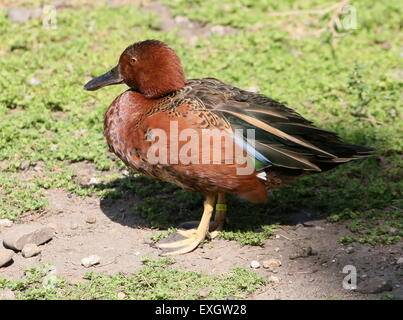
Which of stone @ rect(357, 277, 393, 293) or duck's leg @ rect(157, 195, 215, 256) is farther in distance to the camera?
duck's leg @ rect(157, 195, 215, 256)

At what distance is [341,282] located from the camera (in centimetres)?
422

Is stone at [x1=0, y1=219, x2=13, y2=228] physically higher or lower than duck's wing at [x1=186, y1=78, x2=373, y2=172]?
lower

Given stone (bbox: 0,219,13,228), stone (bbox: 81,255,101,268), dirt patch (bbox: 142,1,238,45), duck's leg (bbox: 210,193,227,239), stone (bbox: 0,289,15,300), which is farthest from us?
dirt patch (bbox: 142,1,238,45)

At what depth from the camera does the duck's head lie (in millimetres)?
4898

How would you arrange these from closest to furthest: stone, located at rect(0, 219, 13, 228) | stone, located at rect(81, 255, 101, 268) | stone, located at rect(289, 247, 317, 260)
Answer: stone, located at rect(81, 255, 101, 268), stone, located at rect(289, 247, 317, 260), stone, located at rect(0, 219, 13, 228)

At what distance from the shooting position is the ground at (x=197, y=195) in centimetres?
432

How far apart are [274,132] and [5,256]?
1903mm

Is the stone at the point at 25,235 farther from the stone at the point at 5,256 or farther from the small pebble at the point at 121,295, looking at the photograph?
the small pebble at the point at 121,295

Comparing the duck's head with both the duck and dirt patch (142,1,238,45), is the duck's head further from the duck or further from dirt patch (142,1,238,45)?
dirt patch (142,1,238,45)

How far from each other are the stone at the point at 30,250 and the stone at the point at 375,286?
6.69 ft

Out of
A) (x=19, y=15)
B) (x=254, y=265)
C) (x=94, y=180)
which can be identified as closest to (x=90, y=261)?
(x=254, y=265)

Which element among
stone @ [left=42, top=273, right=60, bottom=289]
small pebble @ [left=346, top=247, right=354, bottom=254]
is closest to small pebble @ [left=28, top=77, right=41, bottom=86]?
stone @ [left=42, top=273, right=60, bottom=289]

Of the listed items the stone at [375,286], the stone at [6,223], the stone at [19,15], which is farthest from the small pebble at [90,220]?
the stone at [19,15]

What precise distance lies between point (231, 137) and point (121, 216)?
116 centimetres
